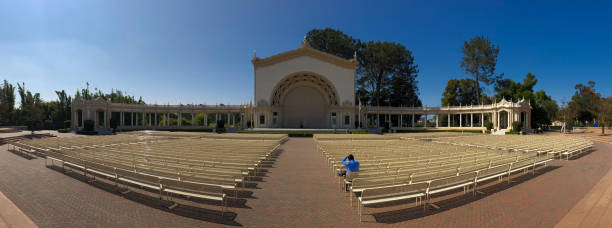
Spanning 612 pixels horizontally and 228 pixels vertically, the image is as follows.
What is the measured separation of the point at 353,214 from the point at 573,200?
6.21m

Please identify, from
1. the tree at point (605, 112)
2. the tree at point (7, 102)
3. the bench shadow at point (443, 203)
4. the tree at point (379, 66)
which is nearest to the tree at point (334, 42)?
the tree at point (379, 66)

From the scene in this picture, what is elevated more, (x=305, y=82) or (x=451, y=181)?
(x=305, y=82)

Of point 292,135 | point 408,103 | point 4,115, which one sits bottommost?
point 292,135

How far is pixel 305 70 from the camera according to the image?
4725 cm

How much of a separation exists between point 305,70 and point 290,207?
142ft

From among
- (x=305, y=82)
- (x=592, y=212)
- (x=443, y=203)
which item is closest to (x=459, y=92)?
(x=305, y=82)

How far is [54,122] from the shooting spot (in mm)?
47719

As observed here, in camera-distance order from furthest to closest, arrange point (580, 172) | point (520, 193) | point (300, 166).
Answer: point (300, 166) → point (580, 172) → point (520, 193)

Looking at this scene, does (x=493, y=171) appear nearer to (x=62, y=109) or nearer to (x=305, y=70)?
(x=305, y=70)

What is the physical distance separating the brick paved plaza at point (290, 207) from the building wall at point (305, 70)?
130 ft

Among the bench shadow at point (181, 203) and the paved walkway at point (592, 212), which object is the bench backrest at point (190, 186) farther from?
the paved walkway at point (592, 212)

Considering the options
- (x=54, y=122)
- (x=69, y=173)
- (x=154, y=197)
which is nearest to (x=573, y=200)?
(x=154, y=197)

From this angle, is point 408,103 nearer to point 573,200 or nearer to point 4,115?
point 573,200

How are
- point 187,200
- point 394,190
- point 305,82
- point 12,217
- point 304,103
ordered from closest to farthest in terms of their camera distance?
point 12,217 → point 394,190 → point 187,200 → point 305,82 → point 304,103
